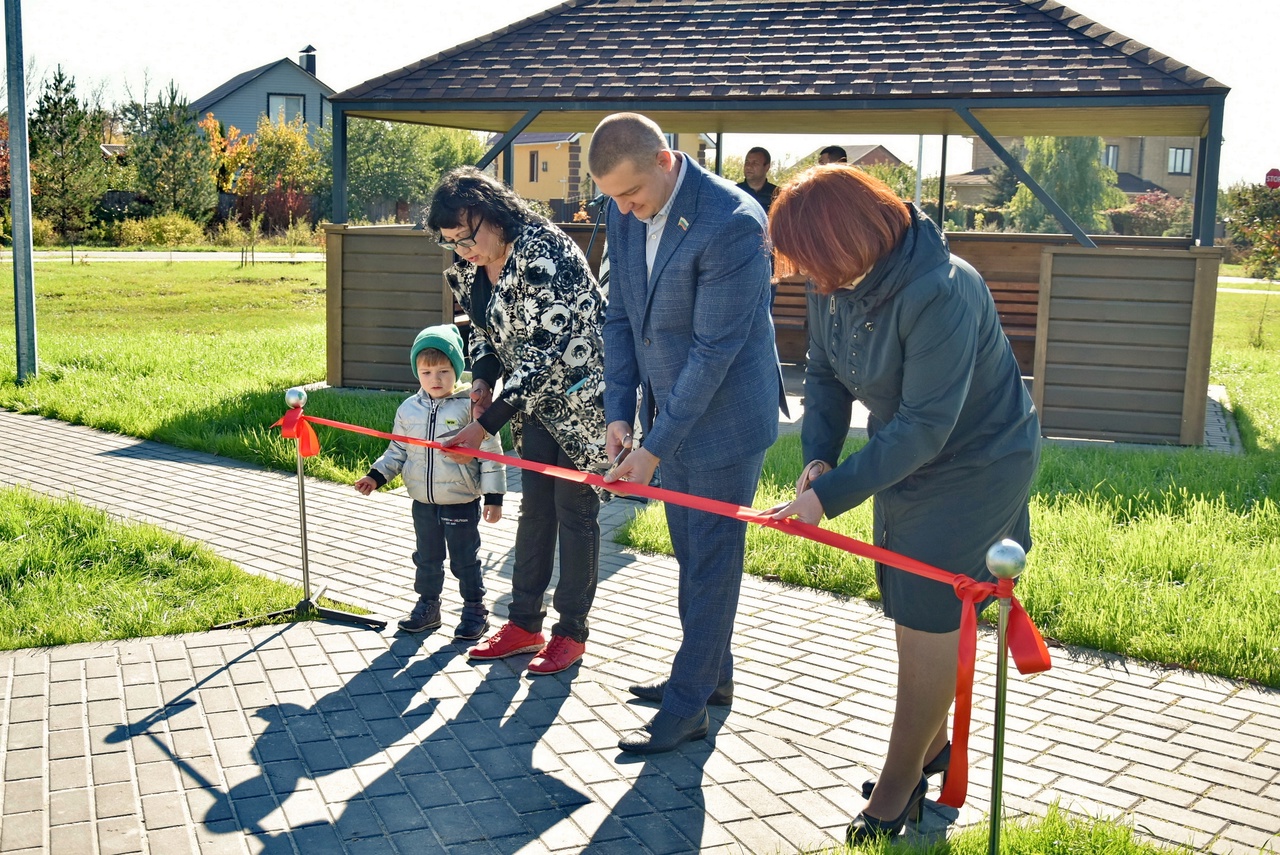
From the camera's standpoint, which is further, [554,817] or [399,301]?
[399,301]

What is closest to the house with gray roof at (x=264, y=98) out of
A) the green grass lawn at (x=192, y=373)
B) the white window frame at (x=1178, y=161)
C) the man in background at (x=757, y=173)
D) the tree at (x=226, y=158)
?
the tree at (x=226, y=158)

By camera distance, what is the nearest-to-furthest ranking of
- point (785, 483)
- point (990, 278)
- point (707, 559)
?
point (707, 559) < point (785, 483) < point (990, 278)

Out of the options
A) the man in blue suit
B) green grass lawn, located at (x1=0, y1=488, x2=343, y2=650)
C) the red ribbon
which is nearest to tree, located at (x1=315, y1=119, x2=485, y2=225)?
green grass lawn, located at (x1=0, y1=488, x2=343, y2=650)

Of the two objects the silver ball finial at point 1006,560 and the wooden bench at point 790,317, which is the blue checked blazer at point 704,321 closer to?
the silver ball finial at point 1006,560

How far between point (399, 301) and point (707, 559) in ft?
27.5

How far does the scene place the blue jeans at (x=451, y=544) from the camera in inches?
214

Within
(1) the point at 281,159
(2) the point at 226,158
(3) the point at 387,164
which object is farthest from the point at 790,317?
(3) the point at 387,164

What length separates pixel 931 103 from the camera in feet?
36.3

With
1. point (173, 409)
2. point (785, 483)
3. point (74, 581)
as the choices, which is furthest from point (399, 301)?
point (74, 581)

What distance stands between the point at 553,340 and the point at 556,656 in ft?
4.19

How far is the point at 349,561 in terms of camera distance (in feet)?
22.1

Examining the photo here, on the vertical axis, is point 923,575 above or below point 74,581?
above

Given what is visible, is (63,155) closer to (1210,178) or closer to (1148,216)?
(1210,178)

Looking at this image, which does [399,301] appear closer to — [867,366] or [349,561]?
[349,561]
